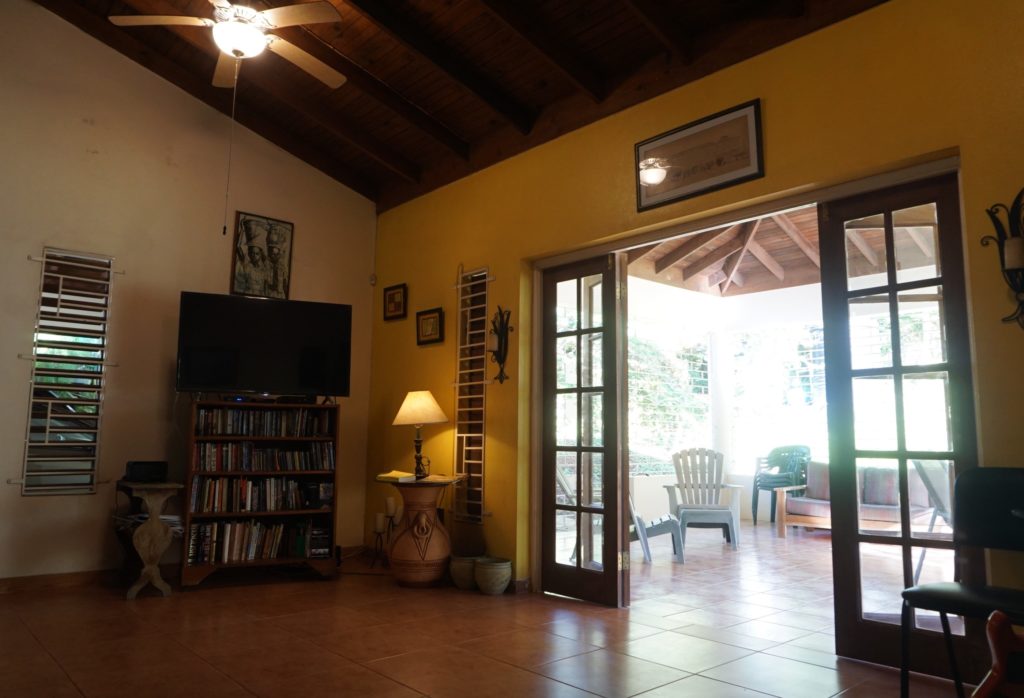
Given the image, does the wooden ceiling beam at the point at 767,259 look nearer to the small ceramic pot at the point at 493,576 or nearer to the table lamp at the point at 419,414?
the table lamp at the point at 419,414

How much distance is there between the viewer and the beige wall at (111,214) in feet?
15.2

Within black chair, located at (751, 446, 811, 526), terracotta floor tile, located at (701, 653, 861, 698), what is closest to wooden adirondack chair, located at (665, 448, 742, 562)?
black chair, located at (751, 446, 811, 526)

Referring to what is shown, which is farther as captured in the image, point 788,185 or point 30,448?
point 30,448

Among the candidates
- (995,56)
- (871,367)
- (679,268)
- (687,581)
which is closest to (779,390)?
(679,268)

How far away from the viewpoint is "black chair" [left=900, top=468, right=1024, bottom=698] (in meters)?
2.34

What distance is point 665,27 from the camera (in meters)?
3.80

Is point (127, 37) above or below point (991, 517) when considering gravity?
above

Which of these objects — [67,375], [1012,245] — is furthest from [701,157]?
[67,375]

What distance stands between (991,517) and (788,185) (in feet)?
5.77

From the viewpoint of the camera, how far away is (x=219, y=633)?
3.59 metres

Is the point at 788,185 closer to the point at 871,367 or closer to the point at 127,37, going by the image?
the point at 871,367

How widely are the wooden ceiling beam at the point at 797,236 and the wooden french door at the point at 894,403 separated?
4252 millimetres

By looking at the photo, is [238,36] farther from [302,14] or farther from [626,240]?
[626,240]

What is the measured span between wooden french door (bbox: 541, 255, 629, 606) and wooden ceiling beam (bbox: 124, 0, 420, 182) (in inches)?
79.1
